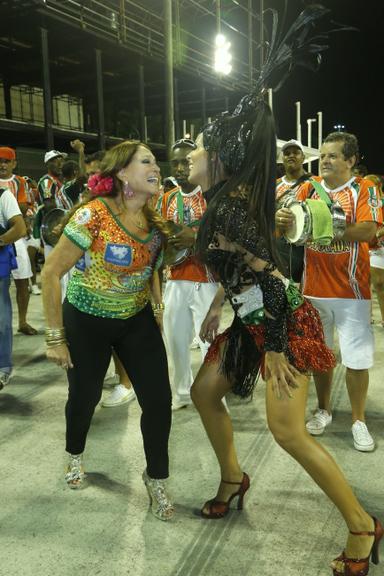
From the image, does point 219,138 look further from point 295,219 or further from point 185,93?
→ point 185,93

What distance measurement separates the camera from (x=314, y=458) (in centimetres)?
220

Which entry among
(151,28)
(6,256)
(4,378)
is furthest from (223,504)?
(151,28)

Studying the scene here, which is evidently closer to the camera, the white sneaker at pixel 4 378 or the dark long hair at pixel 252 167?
the dark long hair at pixel 252 167

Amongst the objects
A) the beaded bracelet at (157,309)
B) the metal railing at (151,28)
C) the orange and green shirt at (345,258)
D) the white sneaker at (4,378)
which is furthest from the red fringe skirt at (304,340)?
the metal railing at (151,28)

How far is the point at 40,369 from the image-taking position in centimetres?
545

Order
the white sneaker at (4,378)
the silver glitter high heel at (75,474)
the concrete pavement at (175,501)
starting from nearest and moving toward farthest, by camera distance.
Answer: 1. the concrete pavement at (175,501)
2. the silver glitter high heel at (75,474)
3. the white sneaker at (4,378)

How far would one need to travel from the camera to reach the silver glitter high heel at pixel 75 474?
10.1ft

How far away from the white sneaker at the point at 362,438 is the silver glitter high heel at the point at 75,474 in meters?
1.83

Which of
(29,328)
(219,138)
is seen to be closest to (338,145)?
(219,138)

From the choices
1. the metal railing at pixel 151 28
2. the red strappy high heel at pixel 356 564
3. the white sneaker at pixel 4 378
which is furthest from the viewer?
the metal railing at pixel 151 28

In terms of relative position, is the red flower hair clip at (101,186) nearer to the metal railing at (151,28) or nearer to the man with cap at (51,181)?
the man with cap at (51,181)

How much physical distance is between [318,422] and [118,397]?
1.69 metres

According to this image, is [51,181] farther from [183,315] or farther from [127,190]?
[127,190]

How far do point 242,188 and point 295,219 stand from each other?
2.21ft
